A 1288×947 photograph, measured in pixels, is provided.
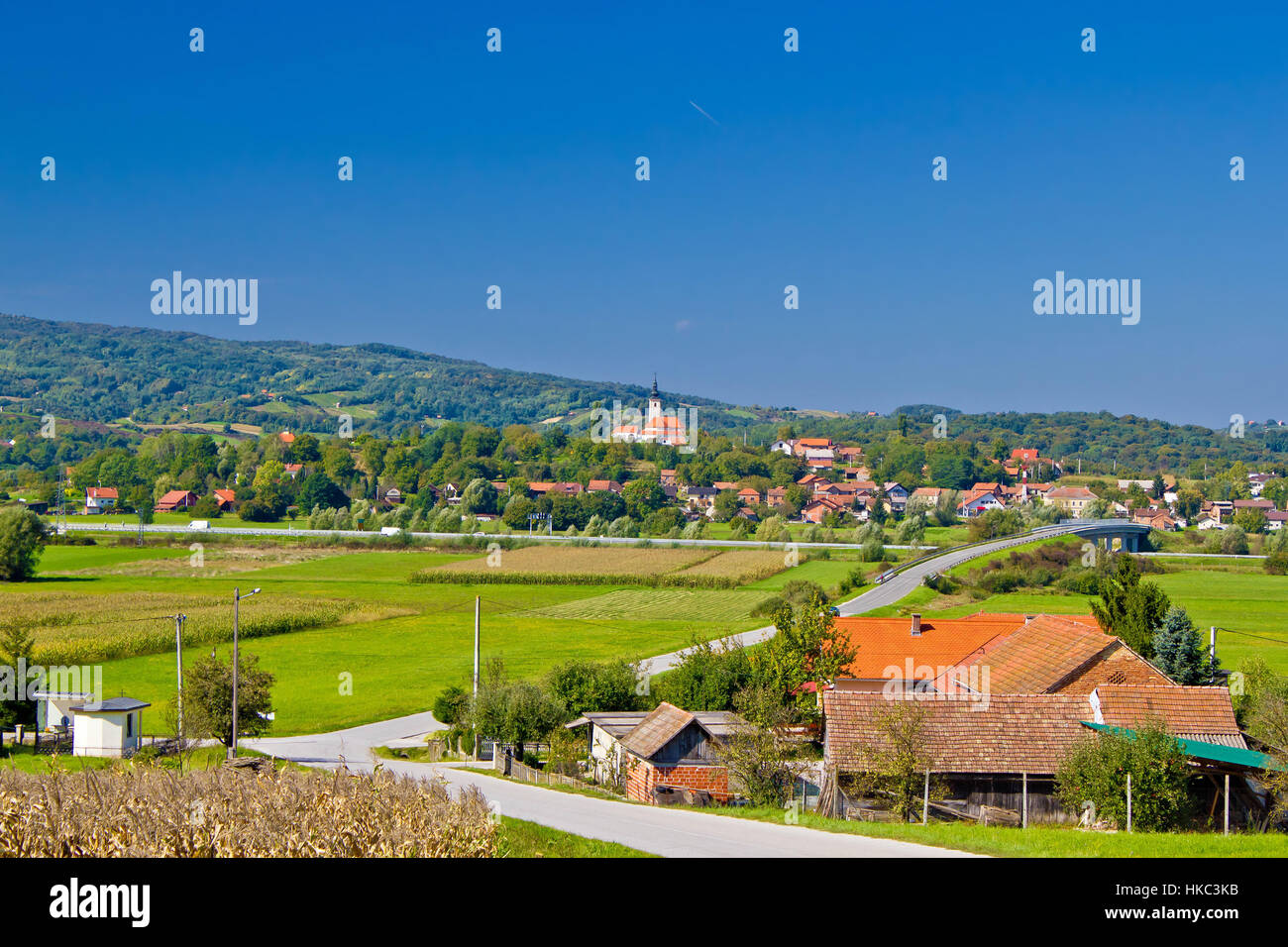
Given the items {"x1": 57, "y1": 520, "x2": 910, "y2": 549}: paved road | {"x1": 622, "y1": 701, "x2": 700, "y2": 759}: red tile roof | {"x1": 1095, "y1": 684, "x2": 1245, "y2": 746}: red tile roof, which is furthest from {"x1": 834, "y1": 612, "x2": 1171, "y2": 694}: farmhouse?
{"x1": 57, "y1": 520, "x2": 910, "y2": 549}: paved road

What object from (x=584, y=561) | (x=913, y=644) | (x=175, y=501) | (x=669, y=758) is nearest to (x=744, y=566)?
(x=584, y=561)

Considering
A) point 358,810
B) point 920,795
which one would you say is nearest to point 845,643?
point 920,795

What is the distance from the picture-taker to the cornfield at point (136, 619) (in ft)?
155

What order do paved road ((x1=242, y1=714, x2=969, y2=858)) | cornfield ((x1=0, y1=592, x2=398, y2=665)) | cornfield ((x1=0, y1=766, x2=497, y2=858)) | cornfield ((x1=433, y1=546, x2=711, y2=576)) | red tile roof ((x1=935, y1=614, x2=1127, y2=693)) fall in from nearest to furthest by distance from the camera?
cornfield ((x1=0, y1=766, x2=497, y2=858)) → paved road ((x1=242, y1=714, x2=969, y2=858)) → red tile roof ((x1=935, y1=614, x2=1127, y2=693)) → cornfield ((x1=0, y1=592, x2=398, y2=665)) → cornfield ((x1=433, y1=546, x2=711, y2=576))

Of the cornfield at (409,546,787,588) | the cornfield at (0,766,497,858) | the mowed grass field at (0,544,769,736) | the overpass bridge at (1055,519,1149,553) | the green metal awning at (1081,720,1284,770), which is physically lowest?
the mowed grass field at (0,544,769,736)

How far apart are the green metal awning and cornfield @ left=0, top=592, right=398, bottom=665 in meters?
38.2

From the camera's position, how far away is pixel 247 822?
1020 centimetres

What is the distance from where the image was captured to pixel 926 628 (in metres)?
39.6

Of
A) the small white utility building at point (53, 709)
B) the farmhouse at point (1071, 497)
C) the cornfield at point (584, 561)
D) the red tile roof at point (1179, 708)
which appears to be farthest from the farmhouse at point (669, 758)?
the farmhouse at point (1071, 497)

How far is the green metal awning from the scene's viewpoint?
20.2 m

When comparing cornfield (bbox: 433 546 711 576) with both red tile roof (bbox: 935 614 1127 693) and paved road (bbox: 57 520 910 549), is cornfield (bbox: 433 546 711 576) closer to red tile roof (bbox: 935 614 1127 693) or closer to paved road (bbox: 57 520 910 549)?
paved road (bbox: 57 520 910 549)

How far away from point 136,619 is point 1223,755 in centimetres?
5045
